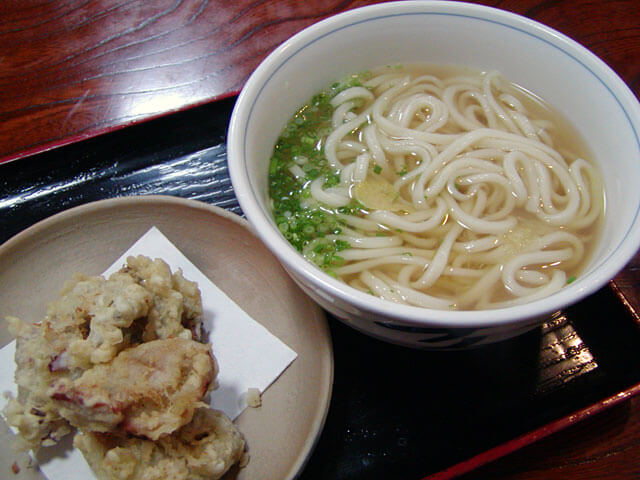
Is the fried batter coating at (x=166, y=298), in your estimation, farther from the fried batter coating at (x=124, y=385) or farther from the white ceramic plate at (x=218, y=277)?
the white ceramic plate at (x=218, y=277)

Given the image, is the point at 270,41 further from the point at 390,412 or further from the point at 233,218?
the point at 390,412

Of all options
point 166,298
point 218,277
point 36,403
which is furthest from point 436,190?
point 36,403

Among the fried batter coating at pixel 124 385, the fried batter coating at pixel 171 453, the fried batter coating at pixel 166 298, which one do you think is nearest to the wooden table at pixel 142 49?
the fried batter coating at pixel 166 298

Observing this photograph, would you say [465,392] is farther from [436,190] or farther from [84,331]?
[84,331]

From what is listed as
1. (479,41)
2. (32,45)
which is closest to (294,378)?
(479,41)

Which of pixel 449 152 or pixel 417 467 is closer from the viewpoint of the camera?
pixel 417 467
